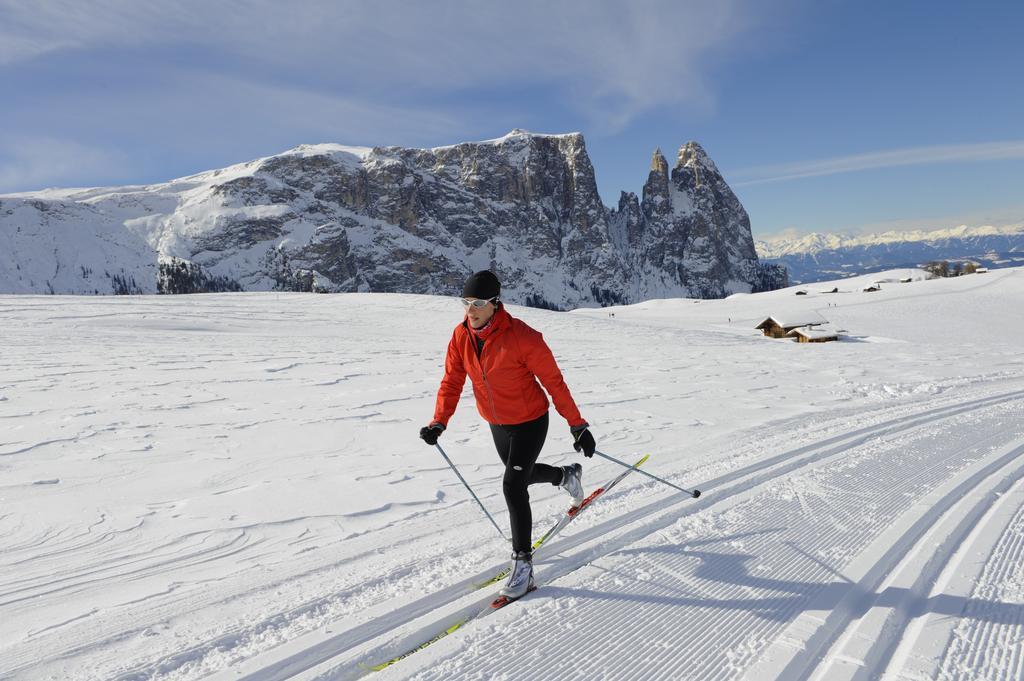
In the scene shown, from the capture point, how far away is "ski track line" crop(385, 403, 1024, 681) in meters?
3.02

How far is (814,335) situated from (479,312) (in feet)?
98.6

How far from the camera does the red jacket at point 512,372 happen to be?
148 inches

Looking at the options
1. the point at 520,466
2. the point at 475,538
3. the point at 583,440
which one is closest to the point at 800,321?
the point at 475,538

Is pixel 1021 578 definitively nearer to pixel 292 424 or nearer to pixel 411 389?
pixel 292 424

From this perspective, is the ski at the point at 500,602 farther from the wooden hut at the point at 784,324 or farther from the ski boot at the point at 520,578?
the wooden hut at the point at 784,324

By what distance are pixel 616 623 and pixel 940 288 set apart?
68.9 meters

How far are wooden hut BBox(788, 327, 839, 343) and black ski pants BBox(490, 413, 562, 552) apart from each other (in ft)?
96.1

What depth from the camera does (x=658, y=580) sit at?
393 centimetres

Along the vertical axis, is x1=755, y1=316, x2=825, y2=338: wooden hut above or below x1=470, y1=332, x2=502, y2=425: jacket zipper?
below

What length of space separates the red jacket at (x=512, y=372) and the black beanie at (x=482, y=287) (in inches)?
6.3

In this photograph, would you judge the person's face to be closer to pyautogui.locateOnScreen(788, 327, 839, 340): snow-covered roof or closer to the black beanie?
the black beanie

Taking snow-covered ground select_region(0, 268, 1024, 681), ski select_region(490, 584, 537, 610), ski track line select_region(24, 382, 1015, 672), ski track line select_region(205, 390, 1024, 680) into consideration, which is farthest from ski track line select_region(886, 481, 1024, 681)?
ski track line select_region(24, 382, 1015, 672)

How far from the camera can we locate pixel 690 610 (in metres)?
3.57

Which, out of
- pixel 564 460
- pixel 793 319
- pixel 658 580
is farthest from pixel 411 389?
pixel 793 319
